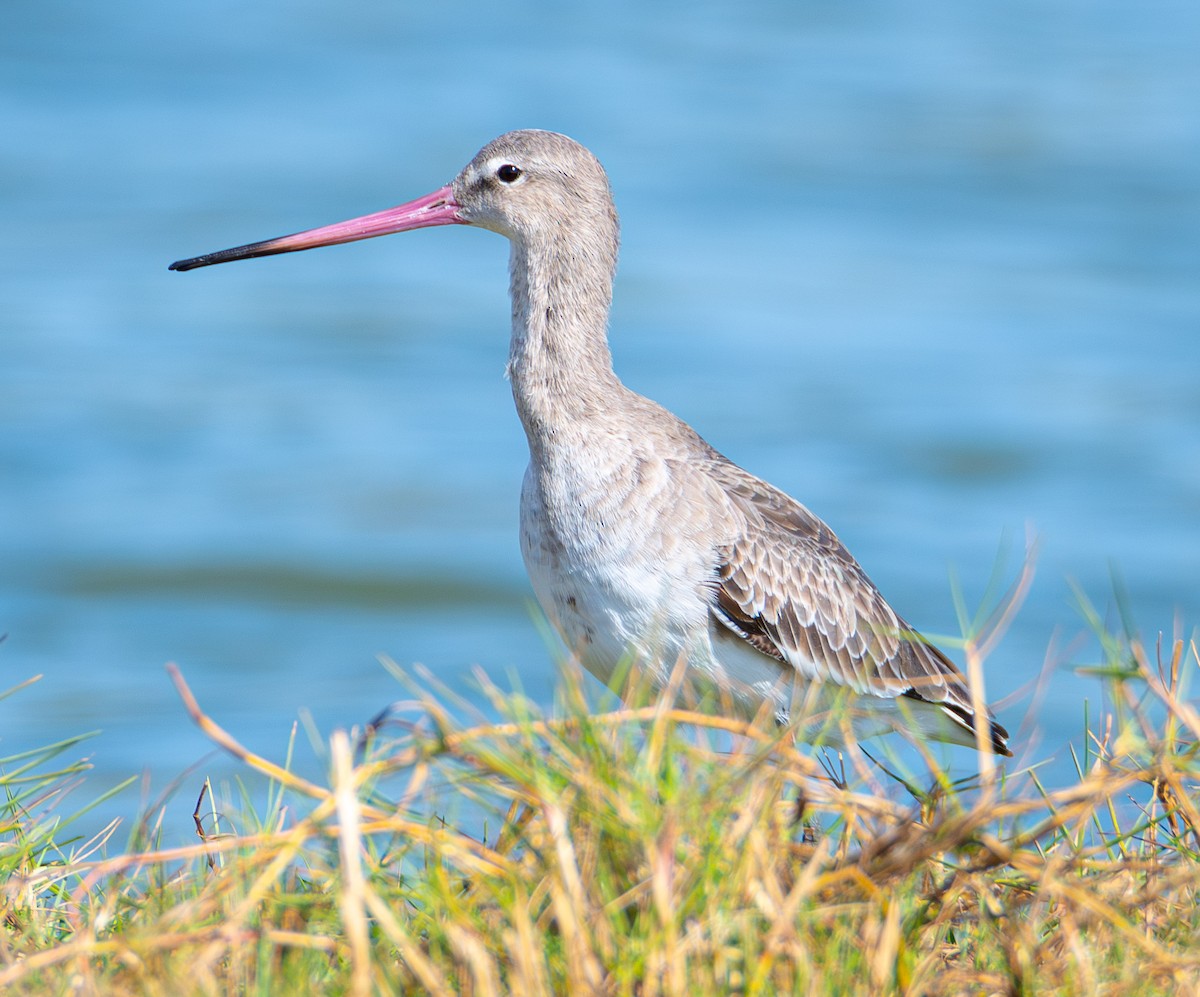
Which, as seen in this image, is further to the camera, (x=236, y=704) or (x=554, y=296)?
(x=236, y=704)

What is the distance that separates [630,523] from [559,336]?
0.69m

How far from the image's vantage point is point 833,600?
18.7 ft

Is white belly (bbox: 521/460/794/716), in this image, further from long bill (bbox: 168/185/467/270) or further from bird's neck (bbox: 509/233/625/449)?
long bill (bbox: 168/185/467/270)

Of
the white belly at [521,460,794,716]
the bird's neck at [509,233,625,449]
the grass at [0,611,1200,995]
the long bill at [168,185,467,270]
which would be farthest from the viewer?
the long bill at [168,185,467,270]

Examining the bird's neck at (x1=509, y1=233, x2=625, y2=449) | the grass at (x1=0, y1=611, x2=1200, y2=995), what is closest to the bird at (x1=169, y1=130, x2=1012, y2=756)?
the bird's neck at (x1=509, y1=233, x2=625, y2=449)

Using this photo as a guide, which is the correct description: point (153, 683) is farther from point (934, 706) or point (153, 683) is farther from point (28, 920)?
point (28, 920)

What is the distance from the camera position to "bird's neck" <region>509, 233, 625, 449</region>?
17.3 ft

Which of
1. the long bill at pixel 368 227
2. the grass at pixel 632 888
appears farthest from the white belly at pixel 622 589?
the grass at pixel 632 888

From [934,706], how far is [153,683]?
576cm

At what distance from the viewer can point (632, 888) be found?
9.68ft

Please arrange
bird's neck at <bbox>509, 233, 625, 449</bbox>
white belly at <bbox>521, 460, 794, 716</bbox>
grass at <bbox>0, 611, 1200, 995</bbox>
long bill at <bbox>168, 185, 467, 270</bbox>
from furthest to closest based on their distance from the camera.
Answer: long bill at <bbox>168, 185, 467, 270</bbox>
bird's neck at <bbox>509, 233, 625, 449</bbox>
white belly at <bbox>521, 460, 794, 716</bbox>
grass at <bbox>0, 611, 1200, 995</bbox>

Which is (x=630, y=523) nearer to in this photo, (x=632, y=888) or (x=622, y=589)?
(x=622, y=589)

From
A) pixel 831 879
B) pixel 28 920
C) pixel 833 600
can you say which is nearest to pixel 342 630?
pixel 833 600

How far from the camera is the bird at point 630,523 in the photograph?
501 cm
